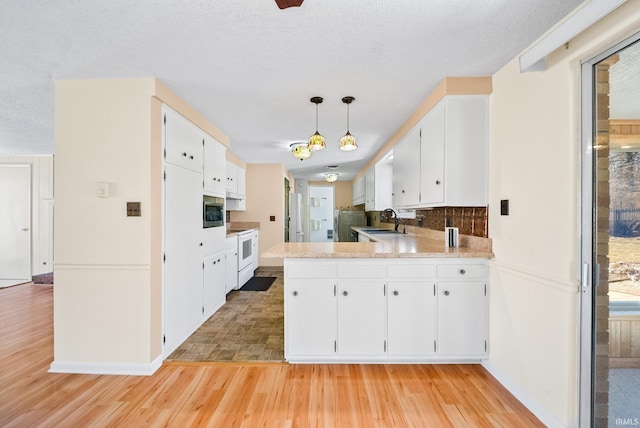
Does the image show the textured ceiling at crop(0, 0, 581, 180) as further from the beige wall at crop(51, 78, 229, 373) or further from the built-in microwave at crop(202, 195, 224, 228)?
the built-in microwave at crop(202, 195, 224, 228)

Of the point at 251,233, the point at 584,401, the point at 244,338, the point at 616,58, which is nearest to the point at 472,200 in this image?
the point at 616,58

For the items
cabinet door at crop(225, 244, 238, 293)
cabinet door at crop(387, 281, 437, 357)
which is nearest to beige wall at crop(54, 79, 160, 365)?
cabinet door at crop(225, 244, 238, 293)

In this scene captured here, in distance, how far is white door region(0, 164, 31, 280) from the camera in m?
5.49

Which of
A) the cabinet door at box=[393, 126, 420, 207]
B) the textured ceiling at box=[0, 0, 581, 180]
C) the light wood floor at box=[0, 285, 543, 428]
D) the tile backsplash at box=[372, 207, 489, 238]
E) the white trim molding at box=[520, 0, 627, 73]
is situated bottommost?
the light wood floor at box=[0, 285, 543, 428]

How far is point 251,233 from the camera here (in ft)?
17.8

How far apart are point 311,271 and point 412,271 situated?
2.70 feet

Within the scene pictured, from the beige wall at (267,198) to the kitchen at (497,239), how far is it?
398cm

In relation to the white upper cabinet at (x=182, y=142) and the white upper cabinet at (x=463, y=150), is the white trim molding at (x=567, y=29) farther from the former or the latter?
the white upper cabinet at (x=182, y=142)

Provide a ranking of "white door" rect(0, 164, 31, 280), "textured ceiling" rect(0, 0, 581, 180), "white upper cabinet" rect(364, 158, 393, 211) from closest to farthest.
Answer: "textured ceiling" rect(0, 0, 581, 180)
"white upper cabinet" rect(364, 158, 393, 211)
"white door" rect(0, 164, 31, 280)

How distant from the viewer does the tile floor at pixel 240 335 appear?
2.55 metres

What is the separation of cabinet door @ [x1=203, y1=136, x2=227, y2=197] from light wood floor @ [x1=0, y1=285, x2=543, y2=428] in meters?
1.93

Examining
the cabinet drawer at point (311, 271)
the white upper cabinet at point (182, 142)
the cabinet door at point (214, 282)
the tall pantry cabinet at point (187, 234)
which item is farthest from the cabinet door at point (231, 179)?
the cabinet drawer at point (311, 271)

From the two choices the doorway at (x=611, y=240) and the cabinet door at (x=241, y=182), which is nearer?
the doorway at (x=611, y=240)

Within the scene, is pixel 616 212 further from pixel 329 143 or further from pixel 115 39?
pixel 329 143
